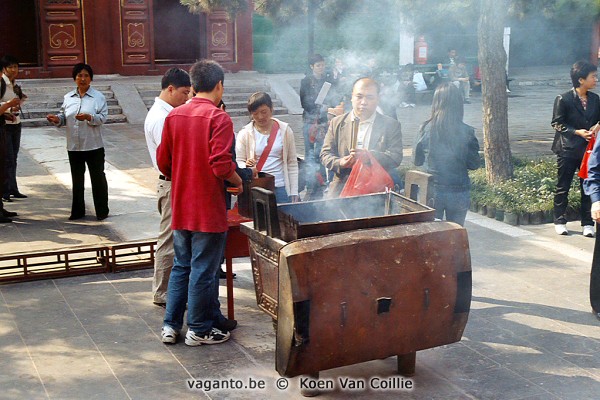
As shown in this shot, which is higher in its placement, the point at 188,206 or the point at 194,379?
the point at 188,206

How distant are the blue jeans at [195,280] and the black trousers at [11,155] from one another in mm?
4289

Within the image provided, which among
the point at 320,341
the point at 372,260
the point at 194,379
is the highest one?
A: the point at 372,260

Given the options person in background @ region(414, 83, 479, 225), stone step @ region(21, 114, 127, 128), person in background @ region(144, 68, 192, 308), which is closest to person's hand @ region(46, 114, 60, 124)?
person in background @ region(144, 68, 192, 308)

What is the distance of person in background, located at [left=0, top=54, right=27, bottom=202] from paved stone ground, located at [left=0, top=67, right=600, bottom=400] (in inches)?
40.6

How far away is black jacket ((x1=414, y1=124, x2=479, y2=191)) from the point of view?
228 inches

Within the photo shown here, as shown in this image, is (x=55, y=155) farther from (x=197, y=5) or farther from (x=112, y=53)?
(x=112, y=53)

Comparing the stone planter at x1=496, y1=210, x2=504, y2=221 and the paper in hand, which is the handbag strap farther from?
the paper in hand

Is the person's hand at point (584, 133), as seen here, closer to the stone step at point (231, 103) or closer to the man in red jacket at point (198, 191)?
the man in red jacket at point (198, 191)

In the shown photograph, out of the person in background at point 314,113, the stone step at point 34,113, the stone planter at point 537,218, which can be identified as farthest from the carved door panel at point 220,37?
the stone planter at point 537,218

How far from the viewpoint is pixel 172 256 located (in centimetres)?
556

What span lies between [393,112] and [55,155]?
18.4 feet

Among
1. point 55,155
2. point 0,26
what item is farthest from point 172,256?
point 0,26

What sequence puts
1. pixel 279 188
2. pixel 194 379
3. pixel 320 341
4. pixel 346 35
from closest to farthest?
pixel 320 341 < pixel 194 379 < pixel 279 188 < pixel 346 35

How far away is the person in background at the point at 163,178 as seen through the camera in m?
5.49
